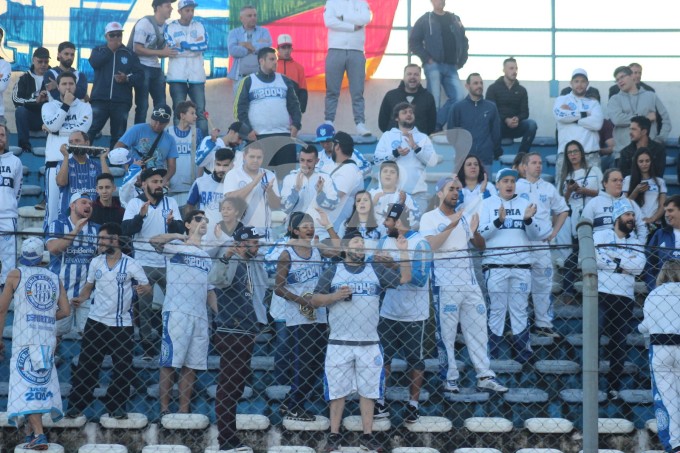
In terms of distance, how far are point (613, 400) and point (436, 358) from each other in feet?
4.95

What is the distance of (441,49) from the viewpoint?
1462 cm

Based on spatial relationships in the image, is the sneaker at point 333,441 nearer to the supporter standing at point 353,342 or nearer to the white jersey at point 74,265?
the supporter standing at point 353,342

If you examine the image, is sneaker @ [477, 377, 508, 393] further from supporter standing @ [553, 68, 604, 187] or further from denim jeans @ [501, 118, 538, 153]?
denim jeans @ [501, 118, 538, 153]

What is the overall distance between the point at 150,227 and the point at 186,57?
3.80m

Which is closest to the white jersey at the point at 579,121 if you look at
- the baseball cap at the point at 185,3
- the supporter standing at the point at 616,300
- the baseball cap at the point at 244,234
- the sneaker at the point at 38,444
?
the supporter standing at the point at 616,300

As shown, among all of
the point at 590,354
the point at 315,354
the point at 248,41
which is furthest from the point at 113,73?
the point at 590,354

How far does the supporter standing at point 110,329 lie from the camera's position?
9.74 m

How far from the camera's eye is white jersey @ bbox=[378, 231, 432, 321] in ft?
32.7

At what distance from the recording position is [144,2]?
1577cm

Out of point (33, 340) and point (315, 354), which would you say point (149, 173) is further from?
point (315, 354)

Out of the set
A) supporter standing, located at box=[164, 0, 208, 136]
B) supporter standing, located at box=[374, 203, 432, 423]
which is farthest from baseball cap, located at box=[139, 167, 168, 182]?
supporter standing, located at box=[164, 0, 208, 136]

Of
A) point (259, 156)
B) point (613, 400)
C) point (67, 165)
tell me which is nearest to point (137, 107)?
point (67, 165)

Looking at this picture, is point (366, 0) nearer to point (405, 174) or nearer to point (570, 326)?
point (405, 174)

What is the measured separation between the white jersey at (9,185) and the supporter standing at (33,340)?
243 centimetres
